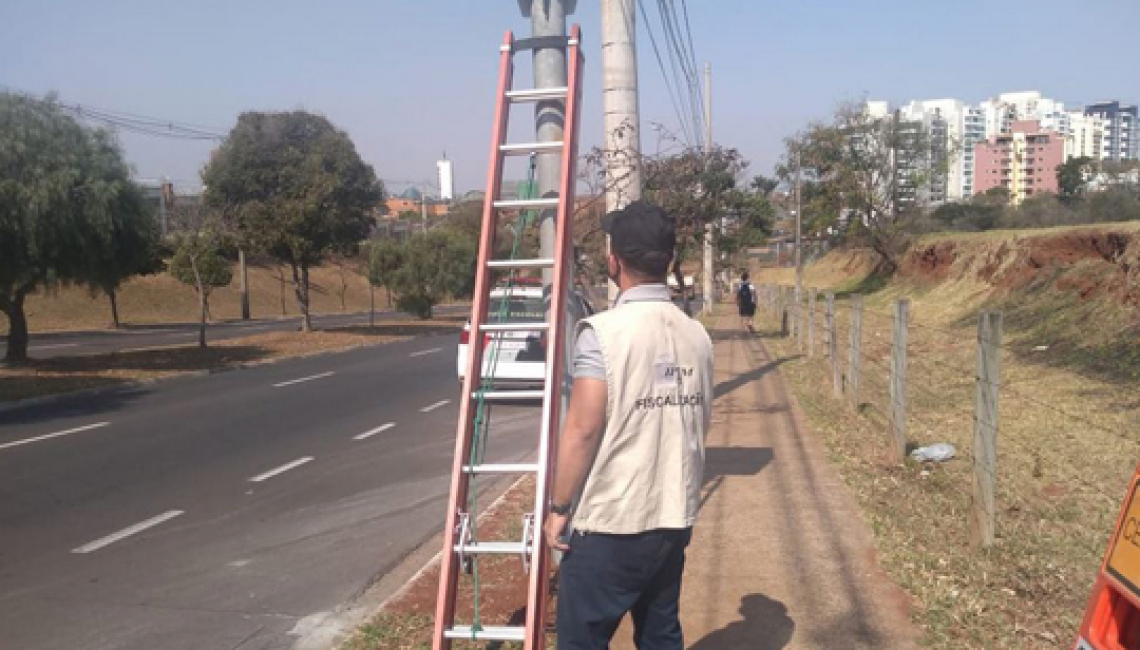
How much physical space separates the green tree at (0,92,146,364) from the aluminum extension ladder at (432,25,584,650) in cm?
1638

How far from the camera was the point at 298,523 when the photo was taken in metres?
7.31

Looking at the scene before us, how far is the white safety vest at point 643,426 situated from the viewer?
9.06ft

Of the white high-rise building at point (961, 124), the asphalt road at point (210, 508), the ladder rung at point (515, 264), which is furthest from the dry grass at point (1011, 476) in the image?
the white high-rise building at point (961, 124)

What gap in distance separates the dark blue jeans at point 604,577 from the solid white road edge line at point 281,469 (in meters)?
6.52

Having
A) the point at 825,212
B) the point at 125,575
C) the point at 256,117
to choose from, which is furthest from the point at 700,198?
the point at 825,212

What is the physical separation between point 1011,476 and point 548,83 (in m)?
5.91

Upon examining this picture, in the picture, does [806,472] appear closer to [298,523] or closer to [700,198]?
[298,523]

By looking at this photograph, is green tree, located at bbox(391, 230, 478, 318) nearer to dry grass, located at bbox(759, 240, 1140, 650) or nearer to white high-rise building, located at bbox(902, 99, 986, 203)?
dry grass, located at bbox(759, 240, 1140, 650)

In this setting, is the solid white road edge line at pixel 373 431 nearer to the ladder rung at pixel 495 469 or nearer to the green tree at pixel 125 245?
the ladder rung at pixel 495 469

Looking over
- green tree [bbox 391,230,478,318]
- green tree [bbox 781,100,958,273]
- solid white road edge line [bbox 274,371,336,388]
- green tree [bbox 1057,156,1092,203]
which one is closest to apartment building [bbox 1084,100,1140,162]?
Answer: green tree [bbox 1057,156,1092,203]

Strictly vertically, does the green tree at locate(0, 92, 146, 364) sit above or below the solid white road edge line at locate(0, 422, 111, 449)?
above

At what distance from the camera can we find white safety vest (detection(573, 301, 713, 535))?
276 centimetres

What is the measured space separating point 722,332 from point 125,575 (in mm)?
22521

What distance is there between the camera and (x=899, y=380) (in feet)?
27.7
